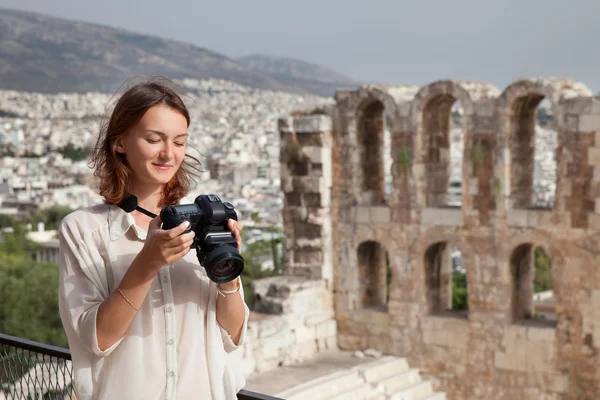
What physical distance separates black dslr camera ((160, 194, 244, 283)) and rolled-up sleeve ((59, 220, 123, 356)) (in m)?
0.40

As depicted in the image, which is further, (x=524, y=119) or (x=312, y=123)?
(x=312, y=123)

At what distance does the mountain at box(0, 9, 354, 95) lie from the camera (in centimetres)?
8894

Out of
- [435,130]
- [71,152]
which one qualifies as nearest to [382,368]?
[435,130]

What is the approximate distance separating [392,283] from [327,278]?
1355 mm

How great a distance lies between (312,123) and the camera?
17.7m

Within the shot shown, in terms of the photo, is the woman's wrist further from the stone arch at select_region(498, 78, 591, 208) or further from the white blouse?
the stone arch at select_region(498, 78, 591, 208)

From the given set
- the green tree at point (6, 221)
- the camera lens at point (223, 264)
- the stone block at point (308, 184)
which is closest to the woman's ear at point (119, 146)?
the camera lens at point (223, 264)

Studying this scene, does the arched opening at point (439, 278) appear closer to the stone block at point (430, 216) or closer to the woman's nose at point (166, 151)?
the stone block at point (430, 216)

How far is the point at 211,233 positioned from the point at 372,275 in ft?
49.6

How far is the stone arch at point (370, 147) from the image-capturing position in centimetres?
1762

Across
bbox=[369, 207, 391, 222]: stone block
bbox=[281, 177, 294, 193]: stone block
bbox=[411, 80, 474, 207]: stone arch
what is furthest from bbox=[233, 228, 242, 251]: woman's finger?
bbox=[281, 177, 294, 193]: stone block

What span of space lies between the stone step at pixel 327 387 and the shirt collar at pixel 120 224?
1112 centimetres

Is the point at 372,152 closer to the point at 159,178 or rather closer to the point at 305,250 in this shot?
the point at 305,250

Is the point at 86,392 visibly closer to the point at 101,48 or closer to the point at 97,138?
the point at 97,138
